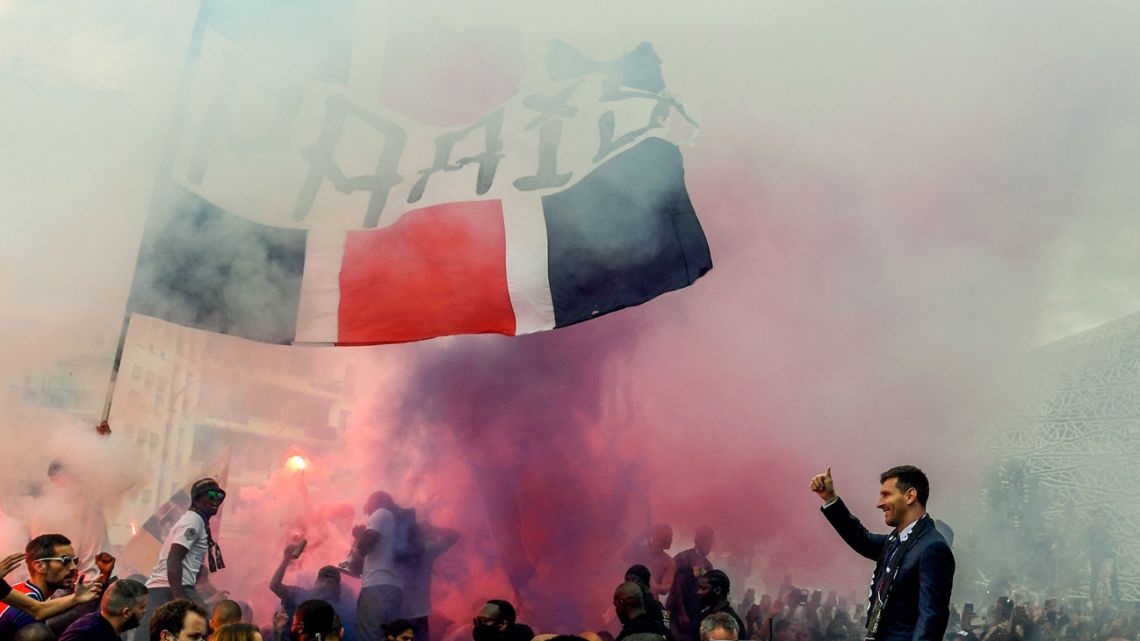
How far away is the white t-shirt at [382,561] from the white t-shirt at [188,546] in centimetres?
129

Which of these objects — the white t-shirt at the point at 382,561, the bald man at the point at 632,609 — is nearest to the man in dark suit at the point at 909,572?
the bald man at the point at 632,609

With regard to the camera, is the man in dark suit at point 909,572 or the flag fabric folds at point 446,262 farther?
the flag fabric folds at point 446,262

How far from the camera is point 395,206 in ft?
19.6

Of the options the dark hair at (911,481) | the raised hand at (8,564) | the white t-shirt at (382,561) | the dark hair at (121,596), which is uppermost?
the white t-shirt at (382,561)

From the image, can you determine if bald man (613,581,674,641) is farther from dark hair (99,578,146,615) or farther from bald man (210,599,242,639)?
dark hair (99,578,146,615)

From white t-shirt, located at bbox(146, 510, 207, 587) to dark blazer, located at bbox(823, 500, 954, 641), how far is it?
2.95 meters

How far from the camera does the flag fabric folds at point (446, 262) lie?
5742mm

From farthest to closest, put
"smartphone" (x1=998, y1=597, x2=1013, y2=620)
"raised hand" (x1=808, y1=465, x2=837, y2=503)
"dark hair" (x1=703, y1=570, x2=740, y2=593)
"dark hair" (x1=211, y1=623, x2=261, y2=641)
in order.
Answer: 1. "smartphone" (x1=998, y1=597, x2=1013, y2=620)
2. "dark hair" (x1=703, y1=570, x2=740, y2=593)
3. "raised hand" (x1=808, y1=465, x2=837, y2=503)
4. "dark hair" (x1=211, y1=623, x2=261, y2=641)

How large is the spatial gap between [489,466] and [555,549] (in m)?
0.68

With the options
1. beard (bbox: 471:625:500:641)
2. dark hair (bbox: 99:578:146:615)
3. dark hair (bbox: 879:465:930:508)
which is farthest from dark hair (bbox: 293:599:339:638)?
dark hair (bbox: 879:465:930:508)

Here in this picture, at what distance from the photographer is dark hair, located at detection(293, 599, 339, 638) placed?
317 cm

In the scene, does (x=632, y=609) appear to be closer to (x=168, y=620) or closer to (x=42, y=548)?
(x=168, y=620)

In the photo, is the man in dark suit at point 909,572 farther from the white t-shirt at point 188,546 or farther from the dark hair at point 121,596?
the white t-shirt at point 188,546

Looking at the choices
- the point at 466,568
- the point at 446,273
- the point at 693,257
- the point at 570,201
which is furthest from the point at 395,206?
the point at 466,568
